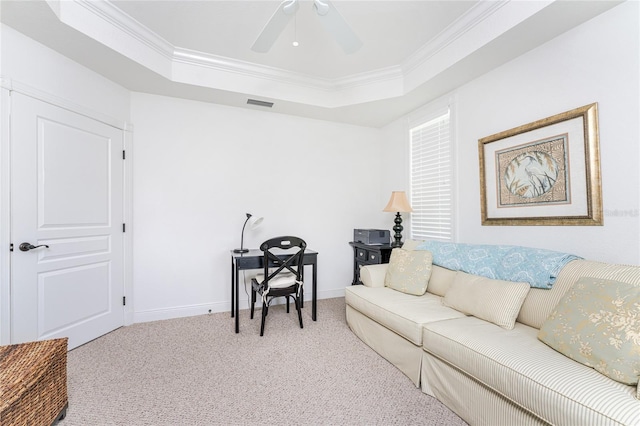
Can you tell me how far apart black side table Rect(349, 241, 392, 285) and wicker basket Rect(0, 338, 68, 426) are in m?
2.89

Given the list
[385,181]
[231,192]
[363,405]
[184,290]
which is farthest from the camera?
[385,181]

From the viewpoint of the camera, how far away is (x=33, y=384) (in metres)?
1.33

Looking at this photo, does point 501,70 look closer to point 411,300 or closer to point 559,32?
point 559,32

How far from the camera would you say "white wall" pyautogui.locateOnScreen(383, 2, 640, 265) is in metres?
1.71

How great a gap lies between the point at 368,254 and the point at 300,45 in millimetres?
2531

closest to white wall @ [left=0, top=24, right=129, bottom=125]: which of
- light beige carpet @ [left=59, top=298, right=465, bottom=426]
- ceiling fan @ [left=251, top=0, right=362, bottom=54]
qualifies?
ceiling fan @ [left=251, top=0, right=362, bottom=54]

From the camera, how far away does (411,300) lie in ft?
7.63

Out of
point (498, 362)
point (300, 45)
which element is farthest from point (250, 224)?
point (498, 362)

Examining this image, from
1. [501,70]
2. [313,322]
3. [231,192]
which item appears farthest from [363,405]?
[501,70]

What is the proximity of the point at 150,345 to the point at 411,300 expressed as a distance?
2.36 metres

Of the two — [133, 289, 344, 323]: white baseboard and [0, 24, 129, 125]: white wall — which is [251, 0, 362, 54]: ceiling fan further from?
[133, 289, 344, 323]: white baseboard

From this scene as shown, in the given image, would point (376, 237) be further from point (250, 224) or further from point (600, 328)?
point (600, 328)

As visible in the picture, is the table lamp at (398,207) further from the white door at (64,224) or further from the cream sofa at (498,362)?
the white door at (64,224)

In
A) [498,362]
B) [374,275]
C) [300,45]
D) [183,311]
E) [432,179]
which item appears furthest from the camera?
[432,179]
